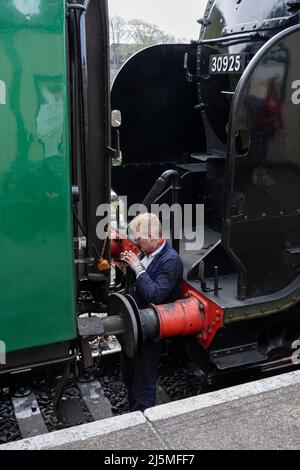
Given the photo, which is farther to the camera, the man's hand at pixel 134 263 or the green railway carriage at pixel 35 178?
the man's hand at pixel 134 263

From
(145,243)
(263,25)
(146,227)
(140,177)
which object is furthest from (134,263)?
(263,25)

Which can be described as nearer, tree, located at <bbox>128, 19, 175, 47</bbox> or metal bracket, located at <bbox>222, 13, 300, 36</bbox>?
metal bracket, located at <bbox>222, 13, 300, 36</bbox>

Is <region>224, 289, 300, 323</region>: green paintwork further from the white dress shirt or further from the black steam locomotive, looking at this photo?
the white dress shirt

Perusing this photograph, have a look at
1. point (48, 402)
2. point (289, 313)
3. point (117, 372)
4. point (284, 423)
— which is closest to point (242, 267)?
point (289, 313)

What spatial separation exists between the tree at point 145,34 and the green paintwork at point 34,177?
20611 millimetres

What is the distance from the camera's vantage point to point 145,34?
22.0 metres

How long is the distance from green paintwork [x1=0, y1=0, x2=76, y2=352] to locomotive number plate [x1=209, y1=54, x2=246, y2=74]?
5.05ft

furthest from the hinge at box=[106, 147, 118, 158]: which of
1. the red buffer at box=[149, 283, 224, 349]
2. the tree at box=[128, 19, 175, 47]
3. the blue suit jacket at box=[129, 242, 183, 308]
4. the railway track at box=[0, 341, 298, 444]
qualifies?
the tree at box=[128, 19, 175, 47]

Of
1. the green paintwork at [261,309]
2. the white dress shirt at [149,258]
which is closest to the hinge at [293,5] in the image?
the white dress shirt at [149,258]

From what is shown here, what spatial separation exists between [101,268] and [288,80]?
1508 millimetres

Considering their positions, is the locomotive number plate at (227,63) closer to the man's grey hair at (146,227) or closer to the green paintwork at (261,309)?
the man's grey hair at (146,227)

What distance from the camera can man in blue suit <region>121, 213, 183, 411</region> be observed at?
9.78 ft

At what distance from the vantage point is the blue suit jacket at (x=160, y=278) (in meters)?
2.97
